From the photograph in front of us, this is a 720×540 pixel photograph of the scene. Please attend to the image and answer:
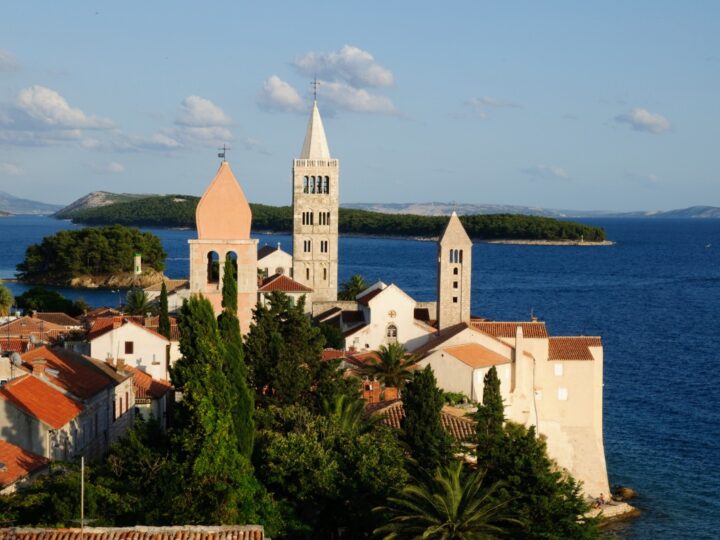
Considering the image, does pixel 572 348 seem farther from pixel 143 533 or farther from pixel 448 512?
pixel 143 533

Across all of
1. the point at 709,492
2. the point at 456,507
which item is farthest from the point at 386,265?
the point at 456,507

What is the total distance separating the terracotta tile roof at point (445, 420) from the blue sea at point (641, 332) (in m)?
9.83

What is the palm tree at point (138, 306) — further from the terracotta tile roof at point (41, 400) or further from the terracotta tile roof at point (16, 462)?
the terracotta tile roof at point (16, 462)

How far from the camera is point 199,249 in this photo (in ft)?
125

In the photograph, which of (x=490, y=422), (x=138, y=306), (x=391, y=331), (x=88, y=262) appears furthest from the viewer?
(x=88, y=262)

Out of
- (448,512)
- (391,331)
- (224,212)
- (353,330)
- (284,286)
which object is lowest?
(353,330)

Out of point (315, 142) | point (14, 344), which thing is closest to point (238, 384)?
point (14, 344)

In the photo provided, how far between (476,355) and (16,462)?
846 inches

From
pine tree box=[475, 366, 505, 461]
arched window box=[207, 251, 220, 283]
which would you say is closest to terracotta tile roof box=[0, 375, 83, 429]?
pine tree box=[475, 366, 505, 461]

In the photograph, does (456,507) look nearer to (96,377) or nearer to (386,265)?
(96,377)

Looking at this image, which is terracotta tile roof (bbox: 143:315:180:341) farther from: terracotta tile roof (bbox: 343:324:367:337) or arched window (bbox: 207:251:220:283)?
terracotta tile roof (bbox: 343:324:367:337)

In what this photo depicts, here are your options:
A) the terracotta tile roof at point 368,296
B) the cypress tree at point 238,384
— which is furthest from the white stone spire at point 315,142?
the cypress tree at point 238,384

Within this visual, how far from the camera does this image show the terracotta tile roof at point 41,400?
25.9 metres

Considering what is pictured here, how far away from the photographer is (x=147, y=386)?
35438 mm
